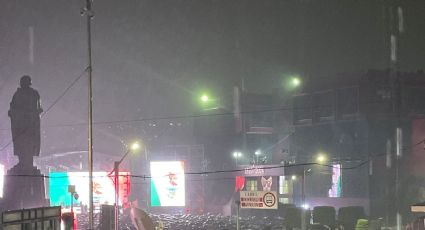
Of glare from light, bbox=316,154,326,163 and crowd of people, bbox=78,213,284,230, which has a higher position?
glare from light, bbox=316,154,326,163

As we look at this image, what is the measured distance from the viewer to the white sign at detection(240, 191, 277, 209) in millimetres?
26578

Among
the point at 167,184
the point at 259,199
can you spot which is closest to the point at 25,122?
the point at 259,199

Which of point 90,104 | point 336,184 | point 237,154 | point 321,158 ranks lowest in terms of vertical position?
point 336,184

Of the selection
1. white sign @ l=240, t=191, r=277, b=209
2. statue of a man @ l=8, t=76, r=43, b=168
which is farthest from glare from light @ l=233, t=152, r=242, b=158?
white sign @ l=240, t=191, r=277, b=209

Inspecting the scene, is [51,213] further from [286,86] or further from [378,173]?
[286,86]

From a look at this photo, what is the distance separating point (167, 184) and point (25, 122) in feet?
132

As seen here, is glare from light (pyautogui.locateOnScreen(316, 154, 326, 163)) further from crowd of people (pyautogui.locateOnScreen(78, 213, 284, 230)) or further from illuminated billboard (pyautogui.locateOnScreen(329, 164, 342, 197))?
crowd of people (pyautogui.locateOnScreen(78, 213, 284, 230))

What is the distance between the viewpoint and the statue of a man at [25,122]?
1356 inches

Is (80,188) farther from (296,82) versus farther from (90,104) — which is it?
(90,104)

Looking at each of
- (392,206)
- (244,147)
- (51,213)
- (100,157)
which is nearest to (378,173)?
(392,206)

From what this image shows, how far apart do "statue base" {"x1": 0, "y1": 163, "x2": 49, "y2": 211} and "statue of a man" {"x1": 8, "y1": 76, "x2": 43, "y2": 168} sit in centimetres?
66

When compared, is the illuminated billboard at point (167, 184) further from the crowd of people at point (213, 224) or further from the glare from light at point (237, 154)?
the crowd of people at point (213, 224)

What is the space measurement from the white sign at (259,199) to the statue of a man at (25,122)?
1590 centimetres

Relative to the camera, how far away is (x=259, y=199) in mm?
27062
